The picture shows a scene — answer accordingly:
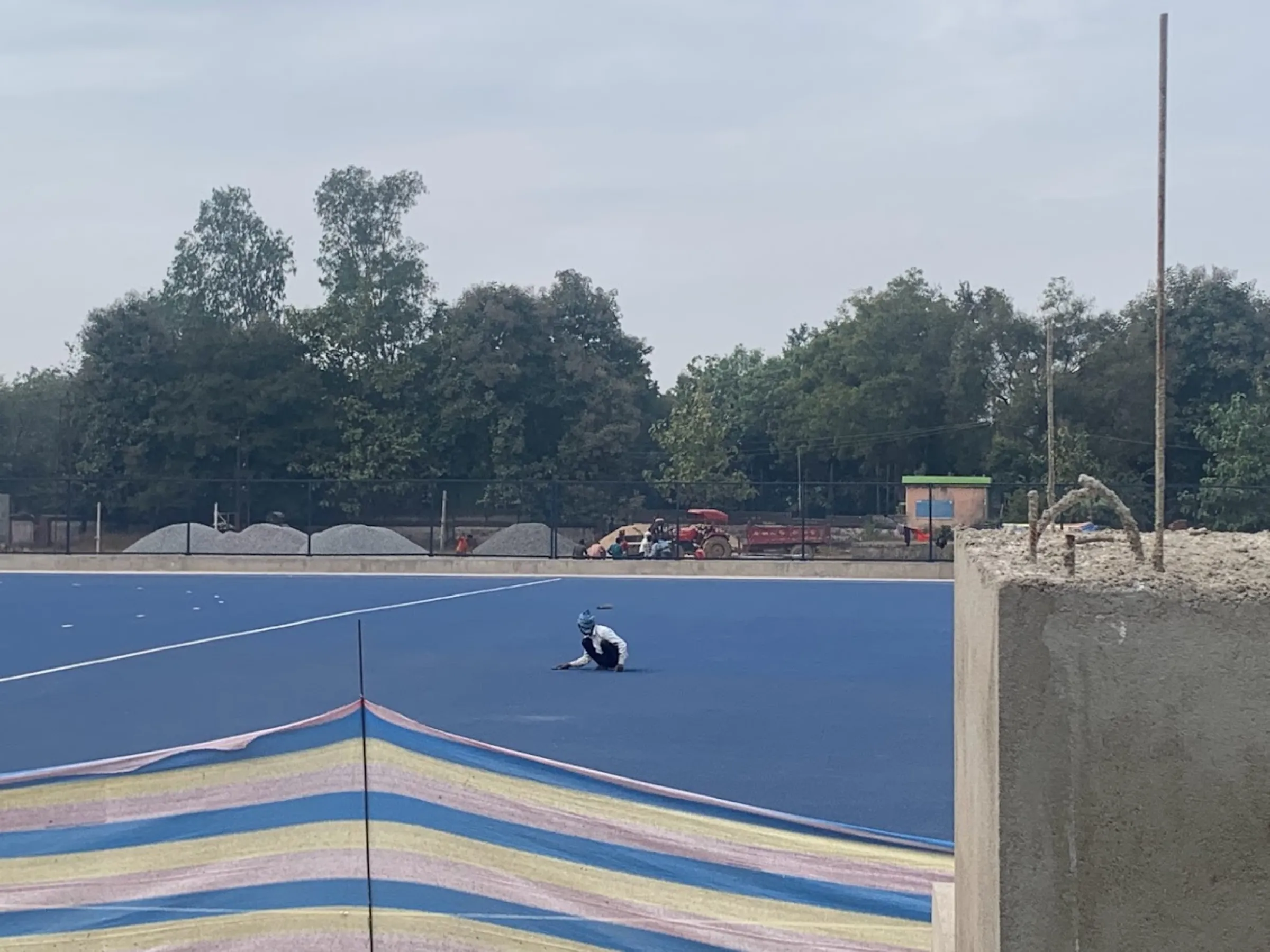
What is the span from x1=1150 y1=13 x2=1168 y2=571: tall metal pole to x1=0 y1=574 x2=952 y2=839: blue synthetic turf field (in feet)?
25.6

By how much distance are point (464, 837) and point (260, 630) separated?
798 inches

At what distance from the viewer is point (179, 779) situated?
586cm

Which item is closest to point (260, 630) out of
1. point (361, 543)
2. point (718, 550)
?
point (718, 550)

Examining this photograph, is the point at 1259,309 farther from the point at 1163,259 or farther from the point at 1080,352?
the point at 1163,259

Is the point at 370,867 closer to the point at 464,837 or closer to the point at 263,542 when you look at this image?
the point at 464,837

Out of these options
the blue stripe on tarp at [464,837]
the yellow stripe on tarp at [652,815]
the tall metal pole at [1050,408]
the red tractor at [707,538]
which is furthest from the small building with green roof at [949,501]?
the tall metal pole at [1050,408]

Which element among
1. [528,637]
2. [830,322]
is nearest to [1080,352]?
[830,322]

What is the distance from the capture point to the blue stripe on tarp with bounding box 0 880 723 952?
5562mm

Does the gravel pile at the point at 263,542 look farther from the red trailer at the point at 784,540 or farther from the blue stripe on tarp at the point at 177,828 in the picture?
the blue stripe on tarp at the point at 177,828

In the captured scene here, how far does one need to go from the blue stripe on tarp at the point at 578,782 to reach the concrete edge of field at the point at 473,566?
32791 millimetres

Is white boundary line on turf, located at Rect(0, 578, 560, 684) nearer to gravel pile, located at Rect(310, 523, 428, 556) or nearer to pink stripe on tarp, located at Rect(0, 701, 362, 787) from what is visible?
gravel pile, located at Rect(310, 523, 428, 556)

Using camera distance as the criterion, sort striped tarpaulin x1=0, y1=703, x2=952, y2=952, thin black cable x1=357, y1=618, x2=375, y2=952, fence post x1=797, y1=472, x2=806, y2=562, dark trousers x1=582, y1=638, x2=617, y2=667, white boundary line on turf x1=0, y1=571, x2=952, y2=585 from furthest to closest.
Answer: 1. fence post x1=797, y1=472, x2=806, y2=562
2. white boundary line on turf x1=0, y1=571, x2=952, y2=585
3. dark trousers x1=582, y1=638, x2=617, y2=667
4. striped tarpaulin x1=0, y1=703, x2=952, y2=952
5. thin black cable x1=357, y1=618, x2=375, y2=952

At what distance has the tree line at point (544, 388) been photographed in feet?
180

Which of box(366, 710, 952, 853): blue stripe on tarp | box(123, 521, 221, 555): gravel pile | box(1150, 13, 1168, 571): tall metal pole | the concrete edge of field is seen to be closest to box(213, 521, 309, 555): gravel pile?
box(123, 521, 221, 555): gravel pile
